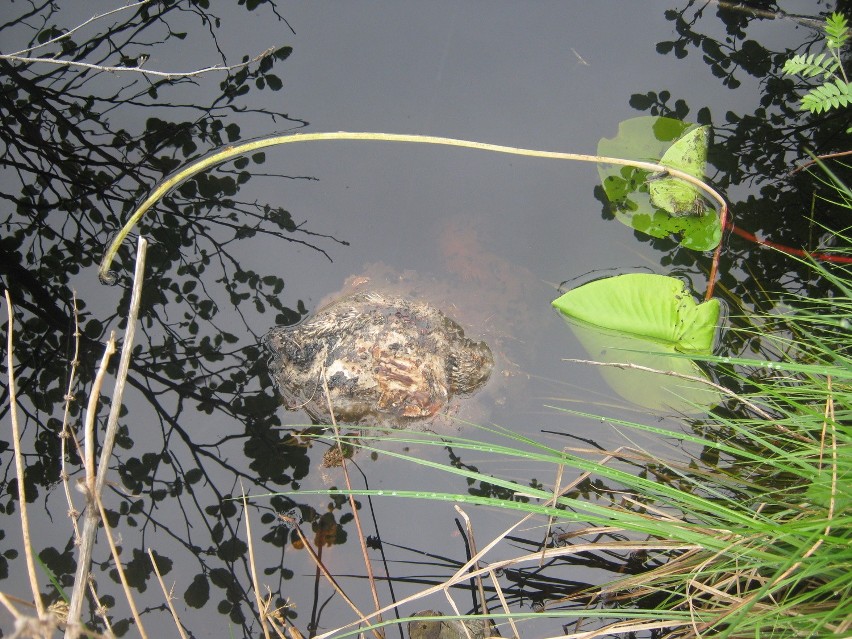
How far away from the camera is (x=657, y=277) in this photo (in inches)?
80.4

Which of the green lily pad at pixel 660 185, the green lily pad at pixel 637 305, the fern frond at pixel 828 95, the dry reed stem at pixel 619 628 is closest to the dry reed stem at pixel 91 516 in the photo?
the dry reed stem at pixel 619 628

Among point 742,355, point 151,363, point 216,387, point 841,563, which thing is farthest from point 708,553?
point 151,363

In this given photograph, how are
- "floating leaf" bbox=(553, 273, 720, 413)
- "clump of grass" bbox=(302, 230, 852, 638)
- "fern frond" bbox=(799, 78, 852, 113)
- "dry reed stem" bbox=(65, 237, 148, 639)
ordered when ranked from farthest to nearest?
"floating leaf" bbox=(553, 273, 720, 413) → "fern frond" bbox=(799, 78, 852, 113) → "clump of grass" bbox=(302, 230, 852, 638) → "dry reed stem" bbox=(65, 237, 148, 639)

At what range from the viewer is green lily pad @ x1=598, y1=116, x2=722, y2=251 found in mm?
2232

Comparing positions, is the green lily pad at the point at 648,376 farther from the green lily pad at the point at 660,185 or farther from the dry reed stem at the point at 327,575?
the dry reed stem at the point at 327,575

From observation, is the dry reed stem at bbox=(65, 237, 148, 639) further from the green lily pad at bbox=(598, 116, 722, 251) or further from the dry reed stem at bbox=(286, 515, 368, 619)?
the green lily pad at bbox=(598, 116, 722, 251)

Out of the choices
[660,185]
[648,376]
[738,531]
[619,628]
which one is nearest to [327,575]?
[619,628]

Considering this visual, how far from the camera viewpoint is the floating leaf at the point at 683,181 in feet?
7.30

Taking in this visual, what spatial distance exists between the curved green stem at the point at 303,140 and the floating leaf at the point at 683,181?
0.04 meters

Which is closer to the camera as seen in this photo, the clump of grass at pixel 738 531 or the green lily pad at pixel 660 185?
the clump of grass at pixel 738 531

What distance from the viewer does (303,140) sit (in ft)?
7.22

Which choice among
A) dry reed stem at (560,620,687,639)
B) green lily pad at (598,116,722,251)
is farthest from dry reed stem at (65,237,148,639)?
green lily pad at (598,116,722,251)

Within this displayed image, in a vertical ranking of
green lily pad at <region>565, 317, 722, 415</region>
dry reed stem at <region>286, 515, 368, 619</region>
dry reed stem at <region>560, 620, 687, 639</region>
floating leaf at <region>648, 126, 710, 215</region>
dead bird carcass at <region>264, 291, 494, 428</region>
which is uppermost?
floating leaf at <region>648, 126, 710, 215</region>

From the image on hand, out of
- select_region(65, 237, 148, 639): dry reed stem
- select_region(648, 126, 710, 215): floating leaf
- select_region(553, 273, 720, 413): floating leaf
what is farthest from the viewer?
select_region(648, 126, 710, 215): floating leaf
